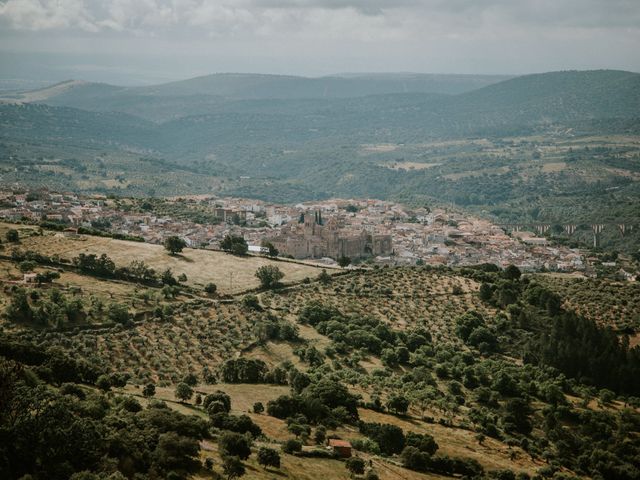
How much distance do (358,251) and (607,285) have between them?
35.8 meters

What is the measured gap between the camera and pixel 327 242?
10162 centimetres

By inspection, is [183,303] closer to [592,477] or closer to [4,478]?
[592,477]

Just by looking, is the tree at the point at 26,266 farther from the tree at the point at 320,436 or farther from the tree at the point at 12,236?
the tree at the point at 320,436

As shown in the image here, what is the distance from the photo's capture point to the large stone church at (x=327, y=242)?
99.0m

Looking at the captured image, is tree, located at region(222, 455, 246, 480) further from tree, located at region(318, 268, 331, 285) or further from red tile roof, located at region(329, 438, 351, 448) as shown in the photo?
tree, located at region(318, 268, 331, 285)

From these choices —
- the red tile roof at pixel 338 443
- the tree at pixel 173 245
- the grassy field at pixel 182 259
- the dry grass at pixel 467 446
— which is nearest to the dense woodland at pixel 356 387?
the dry grass at pixel 467 446

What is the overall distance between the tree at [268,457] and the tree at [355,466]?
386 cm

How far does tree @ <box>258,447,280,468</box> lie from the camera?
3178 cm

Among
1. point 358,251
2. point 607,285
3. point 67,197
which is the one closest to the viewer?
point 607,285

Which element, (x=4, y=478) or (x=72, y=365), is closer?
(x=4, y=478)

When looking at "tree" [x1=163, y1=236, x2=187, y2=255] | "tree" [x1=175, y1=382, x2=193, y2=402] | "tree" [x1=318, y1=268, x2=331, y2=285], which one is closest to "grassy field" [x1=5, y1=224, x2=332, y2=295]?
"tree" [x1=163, y1=236, x2=187, y2=255]

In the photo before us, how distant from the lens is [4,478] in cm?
2464

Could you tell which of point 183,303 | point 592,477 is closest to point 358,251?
point 183,303

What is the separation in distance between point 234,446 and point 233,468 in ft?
8.05
